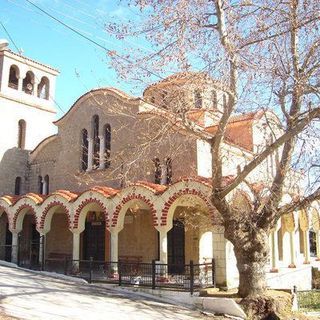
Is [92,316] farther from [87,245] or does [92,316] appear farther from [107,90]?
[107,90]

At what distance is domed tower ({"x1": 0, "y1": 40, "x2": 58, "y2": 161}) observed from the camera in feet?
77.8

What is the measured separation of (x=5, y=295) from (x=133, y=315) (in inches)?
140

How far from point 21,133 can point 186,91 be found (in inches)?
643

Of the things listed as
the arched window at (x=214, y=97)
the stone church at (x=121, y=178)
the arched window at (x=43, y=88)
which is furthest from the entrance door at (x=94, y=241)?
the arched window at (x=214, y=97)

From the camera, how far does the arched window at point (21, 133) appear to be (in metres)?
24.7

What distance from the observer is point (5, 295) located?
38.8 ft

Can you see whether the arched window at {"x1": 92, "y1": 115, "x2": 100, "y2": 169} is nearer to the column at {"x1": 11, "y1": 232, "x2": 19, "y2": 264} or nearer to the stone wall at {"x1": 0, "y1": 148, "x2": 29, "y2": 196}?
the column at {"x1": 11, "y1": 232, "x2": 19, "y2": 264}

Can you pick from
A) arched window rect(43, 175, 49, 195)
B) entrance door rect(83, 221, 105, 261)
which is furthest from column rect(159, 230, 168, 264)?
arched window rect(43, 175, 49, 195)

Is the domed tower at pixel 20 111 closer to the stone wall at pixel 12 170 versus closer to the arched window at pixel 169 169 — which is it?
the stone wall at pixel 12 170

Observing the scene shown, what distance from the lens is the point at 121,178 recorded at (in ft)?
50.8

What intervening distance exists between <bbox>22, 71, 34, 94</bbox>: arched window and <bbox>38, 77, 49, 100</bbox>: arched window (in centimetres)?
66

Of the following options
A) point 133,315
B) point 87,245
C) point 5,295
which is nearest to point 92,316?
point 133,315

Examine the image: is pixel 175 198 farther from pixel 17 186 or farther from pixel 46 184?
pixel 17 186

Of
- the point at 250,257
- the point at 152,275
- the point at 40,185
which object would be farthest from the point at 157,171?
the point at 40,185
